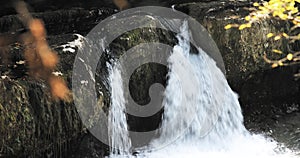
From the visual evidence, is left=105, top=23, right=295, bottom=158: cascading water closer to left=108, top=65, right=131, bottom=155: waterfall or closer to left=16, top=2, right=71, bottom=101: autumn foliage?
left=108, top=65, right=131, bottom=155: waterfall

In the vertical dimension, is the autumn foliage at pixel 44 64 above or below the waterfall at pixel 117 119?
above

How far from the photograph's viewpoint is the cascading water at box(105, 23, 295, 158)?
192 inches

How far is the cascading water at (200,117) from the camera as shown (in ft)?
16.0

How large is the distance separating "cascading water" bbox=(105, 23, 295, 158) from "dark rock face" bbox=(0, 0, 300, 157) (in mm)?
190

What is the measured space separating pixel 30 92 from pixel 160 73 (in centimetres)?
172

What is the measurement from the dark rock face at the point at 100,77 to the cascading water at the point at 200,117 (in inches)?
7.5

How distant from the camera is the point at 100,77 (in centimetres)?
433

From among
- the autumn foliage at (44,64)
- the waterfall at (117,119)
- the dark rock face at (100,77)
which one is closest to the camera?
the dark rock face at (100,77)

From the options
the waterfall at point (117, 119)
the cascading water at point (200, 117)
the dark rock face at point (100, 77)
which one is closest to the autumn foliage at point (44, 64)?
the dark rock face at point (100, 77)

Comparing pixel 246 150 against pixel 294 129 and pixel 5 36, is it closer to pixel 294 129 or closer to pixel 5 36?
pixel 294 129

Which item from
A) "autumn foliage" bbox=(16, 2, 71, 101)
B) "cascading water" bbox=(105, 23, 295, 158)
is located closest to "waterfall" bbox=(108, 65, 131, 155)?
"cascading water" bbox=(105, 23, 295, 158)

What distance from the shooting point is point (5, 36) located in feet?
16.9

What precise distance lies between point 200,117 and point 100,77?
1.52m

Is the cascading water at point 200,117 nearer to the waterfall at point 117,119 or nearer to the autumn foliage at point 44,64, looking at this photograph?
the waterfall at point 117,119
